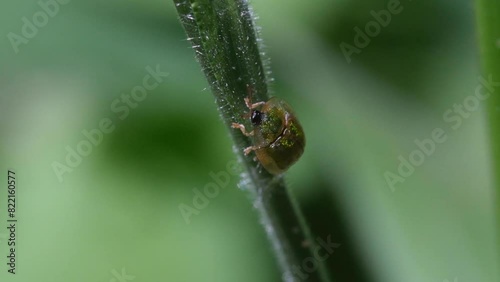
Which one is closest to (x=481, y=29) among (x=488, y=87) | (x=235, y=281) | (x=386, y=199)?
(x=488, y=87)

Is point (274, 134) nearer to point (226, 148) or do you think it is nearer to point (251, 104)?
point (251, 104)

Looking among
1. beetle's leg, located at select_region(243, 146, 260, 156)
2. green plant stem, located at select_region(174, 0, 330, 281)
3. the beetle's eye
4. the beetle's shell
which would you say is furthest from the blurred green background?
green plant stem, located at select_region(174, 0, 330, 281)

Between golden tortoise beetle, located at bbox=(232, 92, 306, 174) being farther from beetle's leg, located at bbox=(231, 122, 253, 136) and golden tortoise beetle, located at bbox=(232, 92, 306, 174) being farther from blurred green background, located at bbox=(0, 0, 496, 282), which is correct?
blurred green background, located at bbox=(0, 0, 496, 282)

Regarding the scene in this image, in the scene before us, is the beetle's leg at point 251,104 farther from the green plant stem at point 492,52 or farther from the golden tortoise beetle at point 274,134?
the green plant stem at point 492,52

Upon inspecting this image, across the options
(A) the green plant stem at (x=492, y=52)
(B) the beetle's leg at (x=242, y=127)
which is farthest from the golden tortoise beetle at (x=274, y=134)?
(A) the green plant stem at (x=492, y=52)

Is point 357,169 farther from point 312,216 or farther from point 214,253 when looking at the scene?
point 214,253

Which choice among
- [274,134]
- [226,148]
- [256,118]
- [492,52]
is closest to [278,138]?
[274,134]
